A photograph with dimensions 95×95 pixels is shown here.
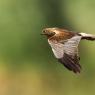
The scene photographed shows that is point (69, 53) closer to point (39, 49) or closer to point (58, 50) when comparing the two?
point (58, 50)

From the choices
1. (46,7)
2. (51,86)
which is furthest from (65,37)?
(46,7)

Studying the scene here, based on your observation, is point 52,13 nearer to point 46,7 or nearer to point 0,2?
point 46,7

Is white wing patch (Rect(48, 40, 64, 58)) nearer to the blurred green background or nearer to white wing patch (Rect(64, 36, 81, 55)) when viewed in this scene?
white wing patch (Rect(64, 36, 81, 55))

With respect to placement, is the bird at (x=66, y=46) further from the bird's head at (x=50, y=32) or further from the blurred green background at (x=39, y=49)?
the blurred green background at (x=39, y=49)

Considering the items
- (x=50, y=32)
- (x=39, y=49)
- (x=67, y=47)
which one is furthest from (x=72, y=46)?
(x=39, y=49)

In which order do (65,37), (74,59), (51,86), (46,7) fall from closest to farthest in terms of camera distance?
1. (74,59)
2. (65,37)
3. (51,86)
4. (46,7)

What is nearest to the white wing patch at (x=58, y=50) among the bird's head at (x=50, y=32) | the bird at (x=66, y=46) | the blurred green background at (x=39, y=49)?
the bird at (x=66, y=46)
